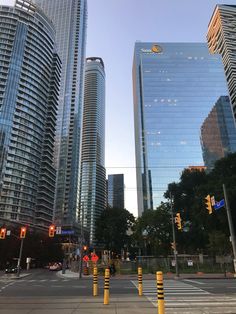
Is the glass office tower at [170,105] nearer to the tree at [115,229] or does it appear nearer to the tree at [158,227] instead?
the tree at [115,229]

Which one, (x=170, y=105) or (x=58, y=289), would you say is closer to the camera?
(x=58, y=289)

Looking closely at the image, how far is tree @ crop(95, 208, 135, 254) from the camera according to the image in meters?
104

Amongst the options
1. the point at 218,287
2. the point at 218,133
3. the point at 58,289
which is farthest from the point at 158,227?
the point at 218,133

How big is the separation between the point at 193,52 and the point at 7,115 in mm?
94152

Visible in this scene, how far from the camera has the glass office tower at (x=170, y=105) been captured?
12950 cm

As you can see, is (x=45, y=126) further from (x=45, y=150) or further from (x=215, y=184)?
(x=215, y=184)

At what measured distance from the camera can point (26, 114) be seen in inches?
5861

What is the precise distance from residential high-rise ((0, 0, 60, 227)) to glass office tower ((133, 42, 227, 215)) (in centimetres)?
4989

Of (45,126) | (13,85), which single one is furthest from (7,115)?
(45,126)

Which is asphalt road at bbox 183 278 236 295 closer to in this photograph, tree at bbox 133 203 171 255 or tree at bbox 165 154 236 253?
tree at bbox 165 154 236 253

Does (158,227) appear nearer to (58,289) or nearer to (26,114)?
(58,289)

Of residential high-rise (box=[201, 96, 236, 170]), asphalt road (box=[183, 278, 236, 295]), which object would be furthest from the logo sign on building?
asphalt road (box=[183, 278, 236, 295])

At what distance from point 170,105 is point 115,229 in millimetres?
61747

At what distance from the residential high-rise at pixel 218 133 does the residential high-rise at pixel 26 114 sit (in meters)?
79.2
